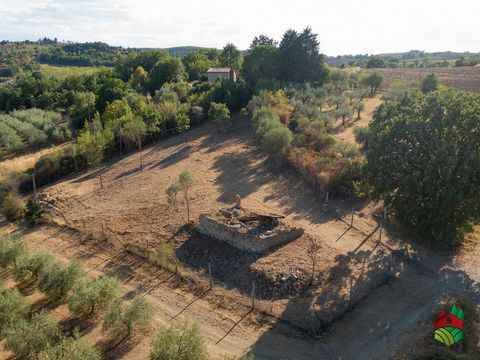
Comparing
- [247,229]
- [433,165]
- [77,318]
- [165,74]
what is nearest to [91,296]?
[77,318]

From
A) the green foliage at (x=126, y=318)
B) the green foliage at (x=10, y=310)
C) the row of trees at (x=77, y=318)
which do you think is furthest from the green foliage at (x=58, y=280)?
the green foliage at (x=126, y=318)

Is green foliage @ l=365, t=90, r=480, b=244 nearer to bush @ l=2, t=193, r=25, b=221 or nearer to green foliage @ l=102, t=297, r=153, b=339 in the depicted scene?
green foliage @ l=102, t=297, r=153, b=339

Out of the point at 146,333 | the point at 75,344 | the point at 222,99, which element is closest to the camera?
the point at 75,344

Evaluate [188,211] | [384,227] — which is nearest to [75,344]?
[188,211]

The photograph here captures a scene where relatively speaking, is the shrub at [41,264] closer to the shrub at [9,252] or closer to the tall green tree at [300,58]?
the shrub at [9,252]

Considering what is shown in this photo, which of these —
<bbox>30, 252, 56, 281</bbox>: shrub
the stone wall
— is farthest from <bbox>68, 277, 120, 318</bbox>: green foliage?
the stone wall

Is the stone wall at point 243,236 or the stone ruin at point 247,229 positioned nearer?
the stone wall at point 243,236

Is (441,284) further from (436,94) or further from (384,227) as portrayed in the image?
(436,94)

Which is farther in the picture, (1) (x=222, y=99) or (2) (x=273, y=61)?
(2) (x=273, y=61)
